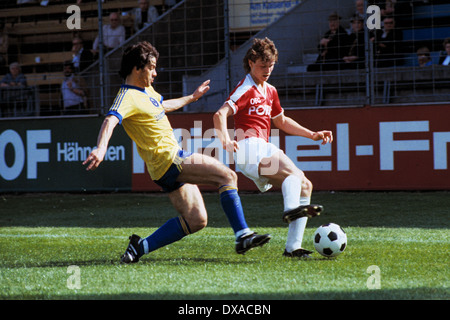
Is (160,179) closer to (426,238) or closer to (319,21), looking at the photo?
(426,238)

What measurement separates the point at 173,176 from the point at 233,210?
0.53 meters

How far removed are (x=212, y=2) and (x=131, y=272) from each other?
836 cm

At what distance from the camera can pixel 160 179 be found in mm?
5203

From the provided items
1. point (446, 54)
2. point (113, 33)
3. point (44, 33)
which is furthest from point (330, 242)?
point (44, 33)

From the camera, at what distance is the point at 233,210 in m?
5.14

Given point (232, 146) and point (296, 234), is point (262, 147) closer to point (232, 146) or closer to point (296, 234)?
point (232, 146)

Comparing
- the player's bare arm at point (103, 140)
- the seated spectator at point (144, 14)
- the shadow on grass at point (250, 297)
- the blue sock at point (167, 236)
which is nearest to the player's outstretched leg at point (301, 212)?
the blue sock at point (167, 236)

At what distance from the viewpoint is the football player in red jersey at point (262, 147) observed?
5.23 m

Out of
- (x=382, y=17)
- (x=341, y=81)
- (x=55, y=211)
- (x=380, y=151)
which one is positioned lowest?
(x=55, y=211)

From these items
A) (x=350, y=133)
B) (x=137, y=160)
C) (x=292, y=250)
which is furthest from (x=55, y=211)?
(x=292, y=250)

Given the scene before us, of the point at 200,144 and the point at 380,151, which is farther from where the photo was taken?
the point at 200,144

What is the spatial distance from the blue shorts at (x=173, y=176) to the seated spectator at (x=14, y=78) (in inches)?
341

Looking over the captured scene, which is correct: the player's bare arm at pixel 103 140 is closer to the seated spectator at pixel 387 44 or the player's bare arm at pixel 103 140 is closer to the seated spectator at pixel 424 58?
the seated spectator at pixel 387 44

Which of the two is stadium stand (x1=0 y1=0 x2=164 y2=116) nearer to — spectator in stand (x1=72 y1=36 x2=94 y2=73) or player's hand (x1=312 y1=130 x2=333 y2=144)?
spectator in stand (x1=72 y1=36 x2=94 y2=73)
